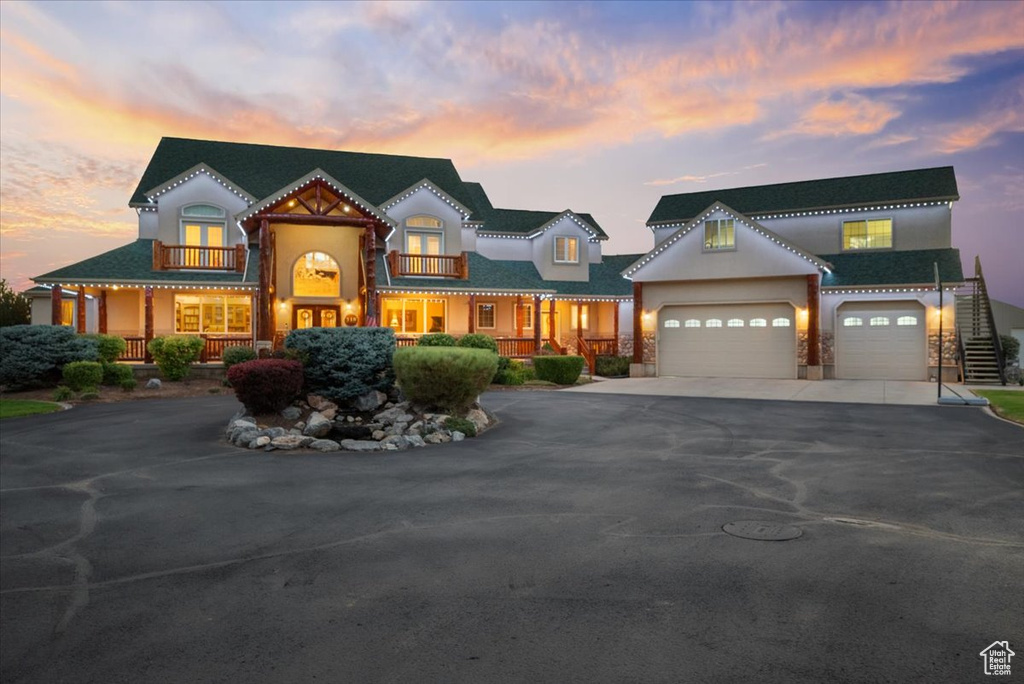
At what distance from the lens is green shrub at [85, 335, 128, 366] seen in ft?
72.8

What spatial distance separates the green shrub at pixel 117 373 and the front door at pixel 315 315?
7.14 m

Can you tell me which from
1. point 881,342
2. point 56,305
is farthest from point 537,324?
point 56,305

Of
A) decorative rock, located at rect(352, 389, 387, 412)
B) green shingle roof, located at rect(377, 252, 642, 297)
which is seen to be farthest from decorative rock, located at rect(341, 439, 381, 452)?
green shingle roof, located at rect(377, 252, 642, 297)

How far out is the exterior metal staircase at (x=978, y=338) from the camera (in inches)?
1006

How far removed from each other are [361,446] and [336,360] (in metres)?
3.73

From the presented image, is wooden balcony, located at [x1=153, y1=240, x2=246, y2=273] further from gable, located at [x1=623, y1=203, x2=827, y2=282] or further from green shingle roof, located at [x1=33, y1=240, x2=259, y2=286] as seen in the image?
gable, located at [x1=623, y1=203, x2=827, y2=282]

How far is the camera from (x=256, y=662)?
3846 millimetres

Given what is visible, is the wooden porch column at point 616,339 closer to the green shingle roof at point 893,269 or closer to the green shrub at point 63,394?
the green shingle roof at point 893,269

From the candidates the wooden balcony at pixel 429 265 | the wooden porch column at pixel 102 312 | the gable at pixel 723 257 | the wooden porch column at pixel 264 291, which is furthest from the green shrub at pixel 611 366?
the wooden porch column at pixel 102 312

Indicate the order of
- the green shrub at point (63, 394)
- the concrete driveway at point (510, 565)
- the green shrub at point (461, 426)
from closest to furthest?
the concrete driveway at point (510, 565) → the green shrub at point (461, 426) → the green shrub at point (63, 394)

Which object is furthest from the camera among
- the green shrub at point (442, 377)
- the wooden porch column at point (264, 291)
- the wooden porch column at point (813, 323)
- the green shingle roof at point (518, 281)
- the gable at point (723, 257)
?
the green shingle roof at point (518, 281)

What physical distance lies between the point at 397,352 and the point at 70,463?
682cm

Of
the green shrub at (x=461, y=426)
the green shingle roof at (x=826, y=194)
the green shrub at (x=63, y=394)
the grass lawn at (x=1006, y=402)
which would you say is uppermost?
the green shingle roof at (x=826, y=194)

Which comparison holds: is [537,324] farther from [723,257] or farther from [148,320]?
[148,320]
